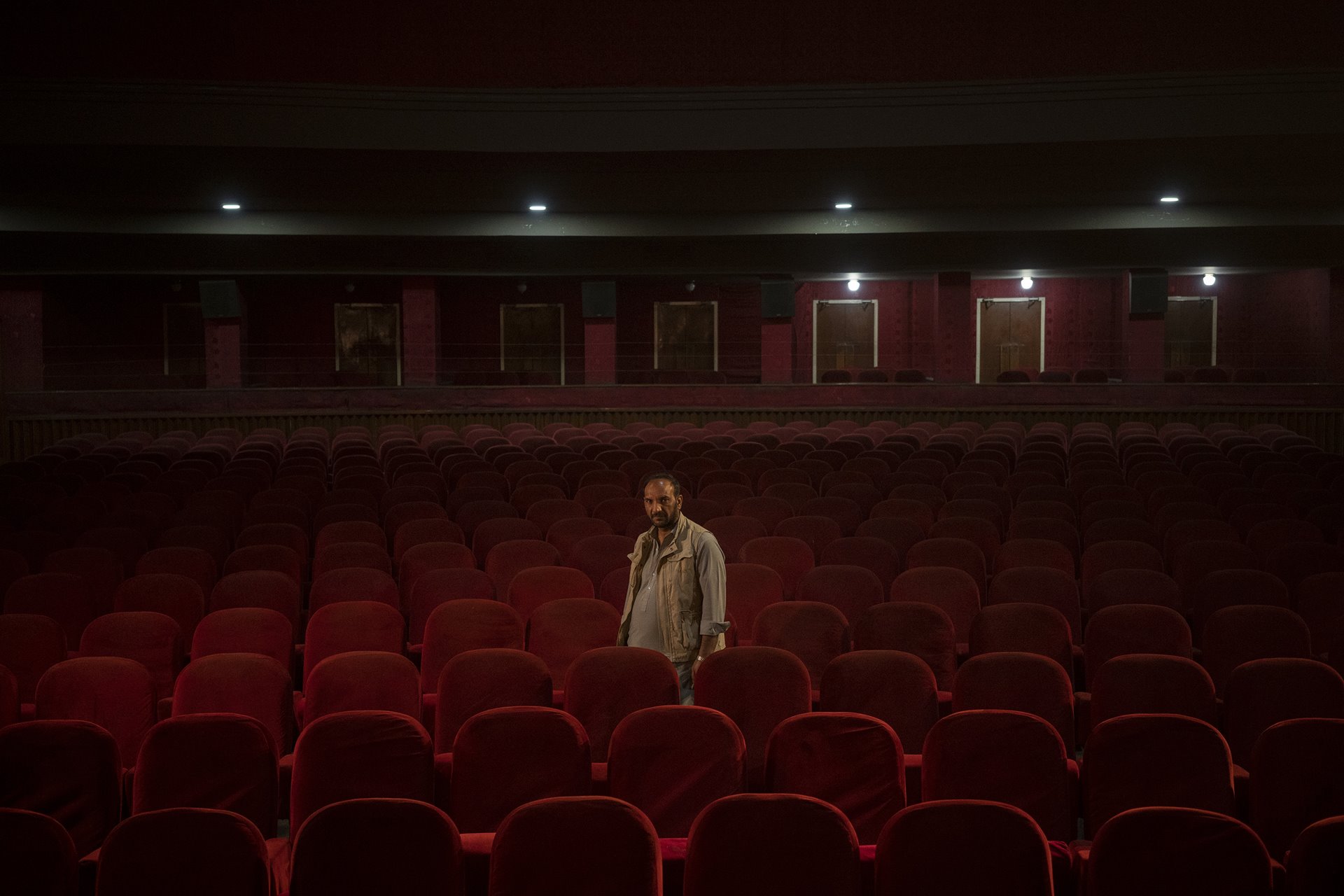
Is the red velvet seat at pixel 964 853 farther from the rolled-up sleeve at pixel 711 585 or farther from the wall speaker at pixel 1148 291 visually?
the wall speaker at pixel 1148 291

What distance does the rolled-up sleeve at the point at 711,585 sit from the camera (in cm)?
527

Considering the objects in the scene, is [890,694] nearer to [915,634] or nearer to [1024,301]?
[915,634]

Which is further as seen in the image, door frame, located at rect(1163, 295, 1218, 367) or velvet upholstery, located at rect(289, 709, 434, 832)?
door frame, located at rect(1163, 295, 1218, 367)

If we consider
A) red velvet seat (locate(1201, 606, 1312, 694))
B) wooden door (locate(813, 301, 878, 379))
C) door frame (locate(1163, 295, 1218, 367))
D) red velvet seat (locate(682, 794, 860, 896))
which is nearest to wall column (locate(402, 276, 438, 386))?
wooden door (locate(813, 301, 878, 379))

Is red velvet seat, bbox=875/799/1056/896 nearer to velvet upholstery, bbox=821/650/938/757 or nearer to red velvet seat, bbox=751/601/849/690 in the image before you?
velvet upholstery, bbox=821/650/938/757

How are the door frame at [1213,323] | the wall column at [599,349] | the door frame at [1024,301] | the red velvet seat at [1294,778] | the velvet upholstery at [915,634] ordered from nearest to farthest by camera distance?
the red velvet seat at [1294,778]
the velvet upholstery at [915,634]
the wall column at [599,349]
the door frame at [1213,323]
the door frame at [1024,301]

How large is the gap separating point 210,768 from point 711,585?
7.38 feet

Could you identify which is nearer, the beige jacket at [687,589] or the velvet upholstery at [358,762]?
the velvet upholstery at [358,762]

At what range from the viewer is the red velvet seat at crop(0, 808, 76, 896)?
11.5ft

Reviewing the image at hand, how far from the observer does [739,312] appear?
23609 millimetres

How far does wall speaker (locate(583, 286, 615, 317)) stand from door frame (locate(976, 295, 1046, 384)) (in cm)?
782

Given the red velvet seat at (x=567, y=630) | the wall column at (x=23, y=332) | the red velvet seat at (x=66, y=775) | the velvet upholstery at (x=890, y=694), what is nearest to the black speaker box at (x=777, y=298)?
the wall column at (x=23, y=332)

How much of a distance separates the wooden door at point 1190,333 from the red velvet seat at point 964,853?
21.7 metres

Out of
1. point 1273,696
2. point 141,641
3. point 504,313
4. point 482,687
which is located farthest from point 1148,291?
point 141,641
